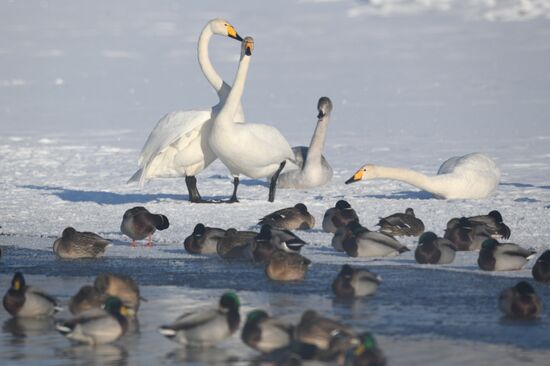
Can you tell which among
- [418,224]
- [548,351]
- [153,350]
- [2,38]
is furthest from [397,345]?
[2,38]

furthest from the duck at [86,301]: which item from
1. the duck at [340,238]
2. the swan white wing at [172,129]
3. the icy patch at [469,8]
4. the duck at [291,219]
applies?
the icy patch at [469,8]

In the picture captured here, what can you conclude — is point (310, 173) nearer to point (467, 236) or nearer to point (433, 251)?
point (467, 236)

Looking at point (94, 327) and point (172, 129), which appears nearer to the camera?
point (94, 327)

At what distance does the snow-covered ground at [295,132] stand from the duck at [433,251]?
0.13 metres

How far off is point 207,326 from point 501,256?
9.07 feet

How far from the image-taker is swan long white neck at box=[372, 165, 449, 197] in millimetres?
12391

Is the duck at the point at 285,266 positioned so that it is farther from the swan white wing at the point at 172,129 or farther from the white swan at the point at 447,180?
the swan white wing at the point at 172,129

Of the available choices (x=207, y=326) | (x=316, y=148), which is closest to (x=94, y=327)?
(x=207, y=326)

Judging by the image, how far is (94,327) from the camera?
685 centimetres

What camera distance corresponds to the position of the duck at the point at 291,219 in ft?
34.9

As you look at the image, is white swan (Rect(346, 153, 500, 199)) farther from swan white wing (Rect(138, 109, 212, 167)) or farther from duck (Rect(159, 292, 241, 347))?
duck (Rect(159, 292, 241, 347))

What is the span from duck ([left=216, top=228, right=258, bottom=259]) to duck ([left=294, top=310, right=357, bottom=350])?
3179 mm

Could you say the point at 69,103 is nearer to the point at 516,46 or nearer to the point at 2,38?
the point at 2,38

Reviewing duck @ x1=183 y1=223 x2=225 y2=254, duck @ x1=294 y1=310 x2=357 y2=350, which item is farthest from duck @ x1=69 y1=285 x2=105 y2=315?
duck @ x1=183 y1=223 x2=225 y2=254
